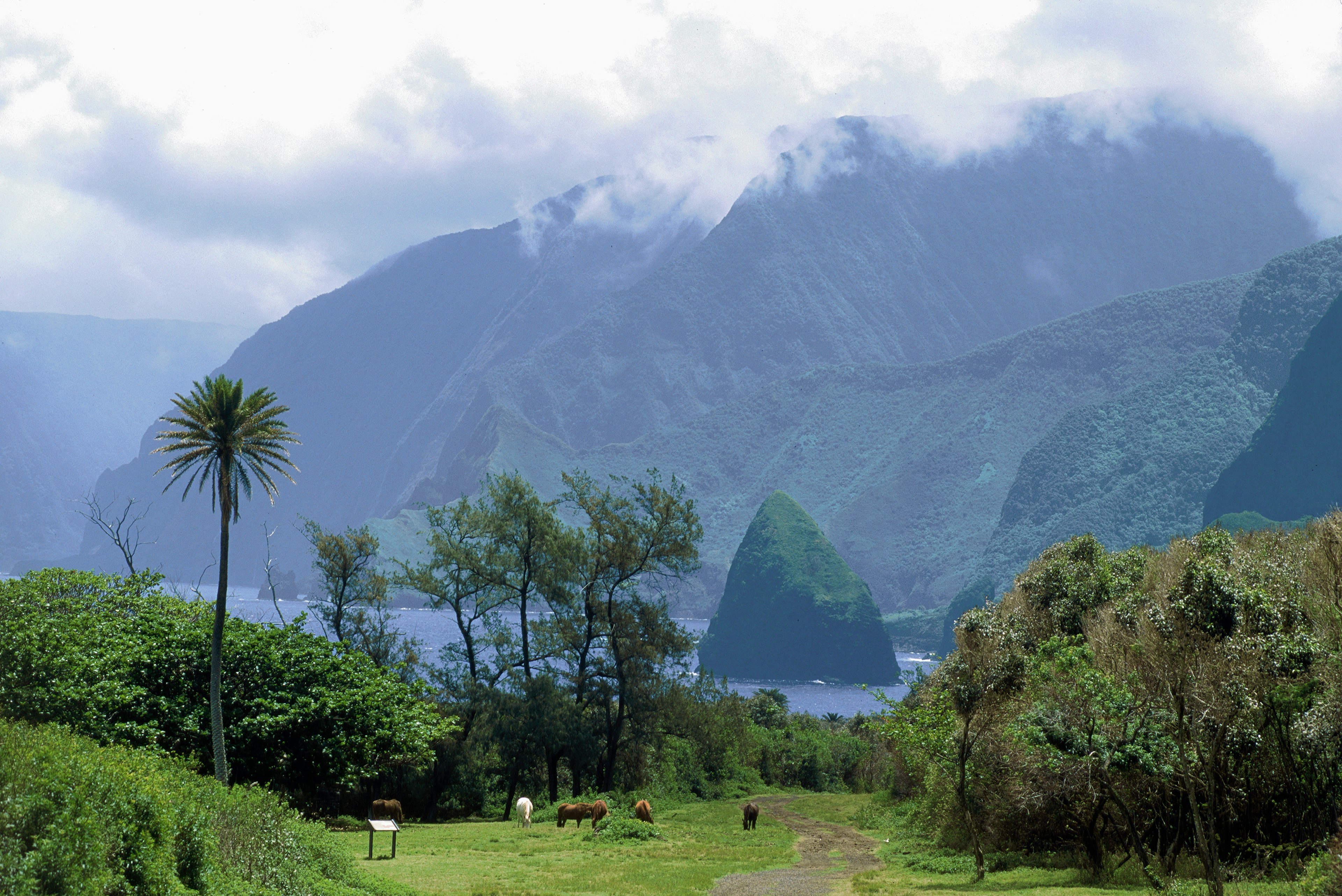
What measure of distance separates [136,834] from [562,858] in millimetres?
19432

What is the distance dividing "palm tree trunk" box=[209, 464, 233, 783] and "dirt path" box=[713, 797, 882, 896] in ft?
61.0

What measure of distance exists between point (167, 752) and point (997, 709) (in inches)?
1110

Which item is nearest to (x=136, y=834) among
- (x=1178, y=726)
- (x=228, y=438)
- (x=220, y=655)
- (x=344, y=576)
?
(x=228, y=438)

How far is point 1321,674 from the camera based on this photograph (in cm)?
2502

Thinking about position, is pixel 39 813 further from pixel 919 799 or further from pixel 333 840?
pixel 919 799

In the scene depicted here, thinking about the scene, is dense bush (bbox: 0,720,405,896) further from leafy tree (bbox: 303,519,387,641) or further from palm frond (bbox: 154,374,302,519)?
leafy tree (bbox: 303,519,387,641)

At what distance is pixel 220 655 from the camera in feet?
133

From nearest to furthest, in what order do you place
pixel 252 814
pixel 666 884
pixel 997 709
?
pixel 252 814 < pixel 666 884 < pixel 997 709

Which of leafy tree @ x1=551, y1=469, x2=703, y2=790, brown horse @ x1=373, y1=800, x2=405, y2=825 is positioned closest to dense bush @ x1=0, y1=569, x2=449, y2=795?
brown horse @ x1=373, y1=800, x2=405, y2=825

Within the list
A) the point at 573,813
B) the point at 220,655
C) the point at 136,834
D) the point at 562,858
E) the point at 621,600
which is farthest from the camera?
the point at 621,600

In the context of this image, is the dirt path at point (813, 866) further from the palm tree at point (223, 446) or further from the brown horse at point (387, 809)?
the palm tree at point (223, 446)

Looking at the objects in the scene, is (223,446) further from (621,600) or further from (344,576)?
(621,600)

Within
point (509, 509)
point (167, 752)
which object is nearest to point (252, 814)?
point (167, 752)

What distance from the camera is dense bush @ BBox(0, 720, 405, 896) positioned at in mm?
17281
